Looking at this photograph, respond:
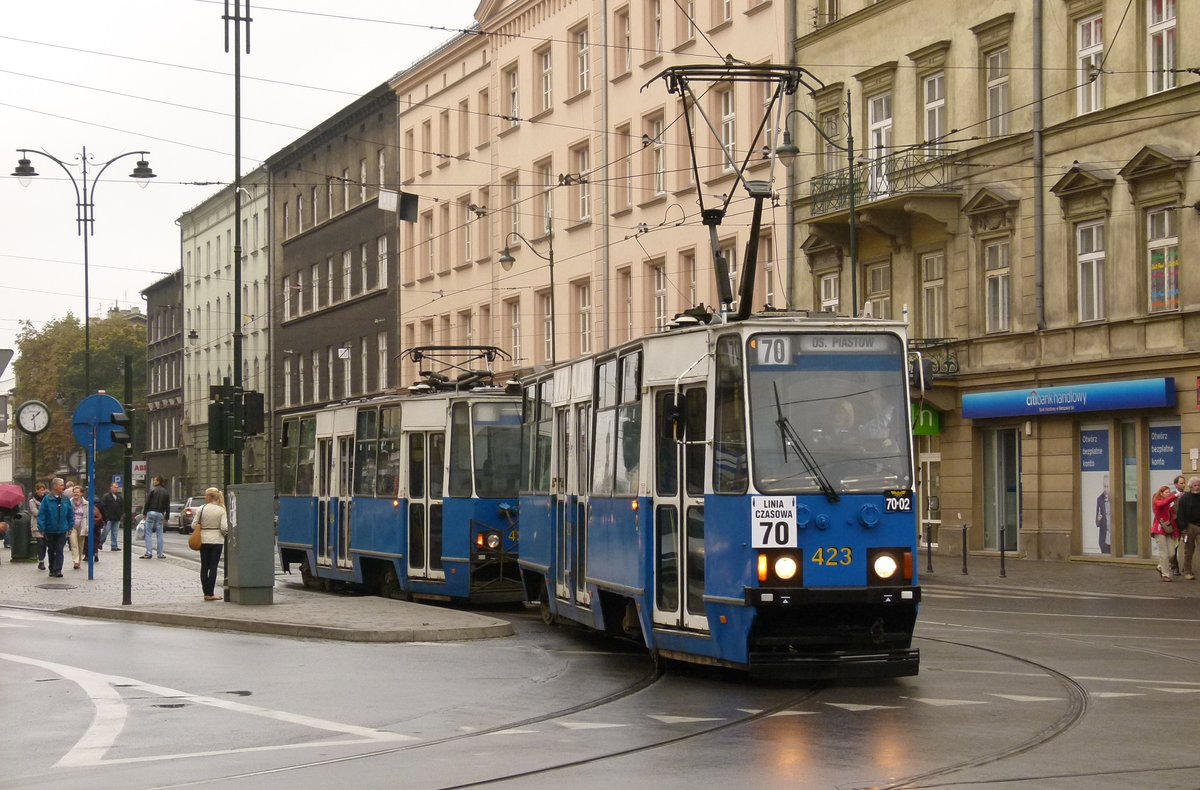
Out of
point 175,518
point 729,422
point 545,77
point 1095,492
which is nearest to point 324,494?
Answer: point 1095,492

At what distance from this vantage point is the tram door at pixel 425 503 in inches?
963

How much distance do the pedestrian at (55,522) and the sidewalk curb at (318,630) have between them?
10497 mm

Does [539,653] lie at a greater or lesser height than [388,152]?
lesser

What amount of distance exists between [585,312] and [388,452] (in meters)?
29.5

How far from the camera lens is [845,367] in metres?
14.5

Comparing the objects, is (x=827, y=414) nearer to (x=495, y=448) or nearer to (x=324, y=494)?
(x=495, y=448)

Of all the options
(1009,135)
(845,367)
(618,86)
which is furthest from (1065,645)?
(618,86)

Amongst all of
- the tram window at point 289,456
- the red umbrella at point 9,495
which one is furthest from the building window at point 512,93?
the red umbrella at point 9,495

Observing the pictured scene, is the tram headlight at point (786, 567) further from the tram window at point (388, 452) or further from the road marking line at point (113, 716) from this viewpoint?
the tram window at point (388, 452)

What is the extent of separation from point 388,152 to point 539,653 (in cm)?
5530

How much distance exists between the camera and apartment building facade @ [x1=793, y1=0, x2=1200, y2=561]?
32906 millimetres

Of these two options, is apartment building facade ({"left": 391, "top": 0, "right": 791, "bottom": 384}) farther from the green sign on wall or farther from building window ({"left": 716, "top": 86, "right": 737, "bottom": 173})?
the green sign on wall

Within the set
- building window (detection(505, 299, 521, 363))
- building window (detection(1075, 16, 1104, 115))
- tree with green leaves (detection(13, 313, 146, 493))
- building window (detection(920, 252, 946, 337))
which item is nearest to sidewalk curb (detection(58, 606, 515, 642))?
building window (detection(1075, 16, 1104, 115))

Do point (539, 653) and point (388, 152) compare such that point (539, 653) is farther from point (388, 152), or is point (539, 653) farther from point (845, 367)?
point (388, 152)
